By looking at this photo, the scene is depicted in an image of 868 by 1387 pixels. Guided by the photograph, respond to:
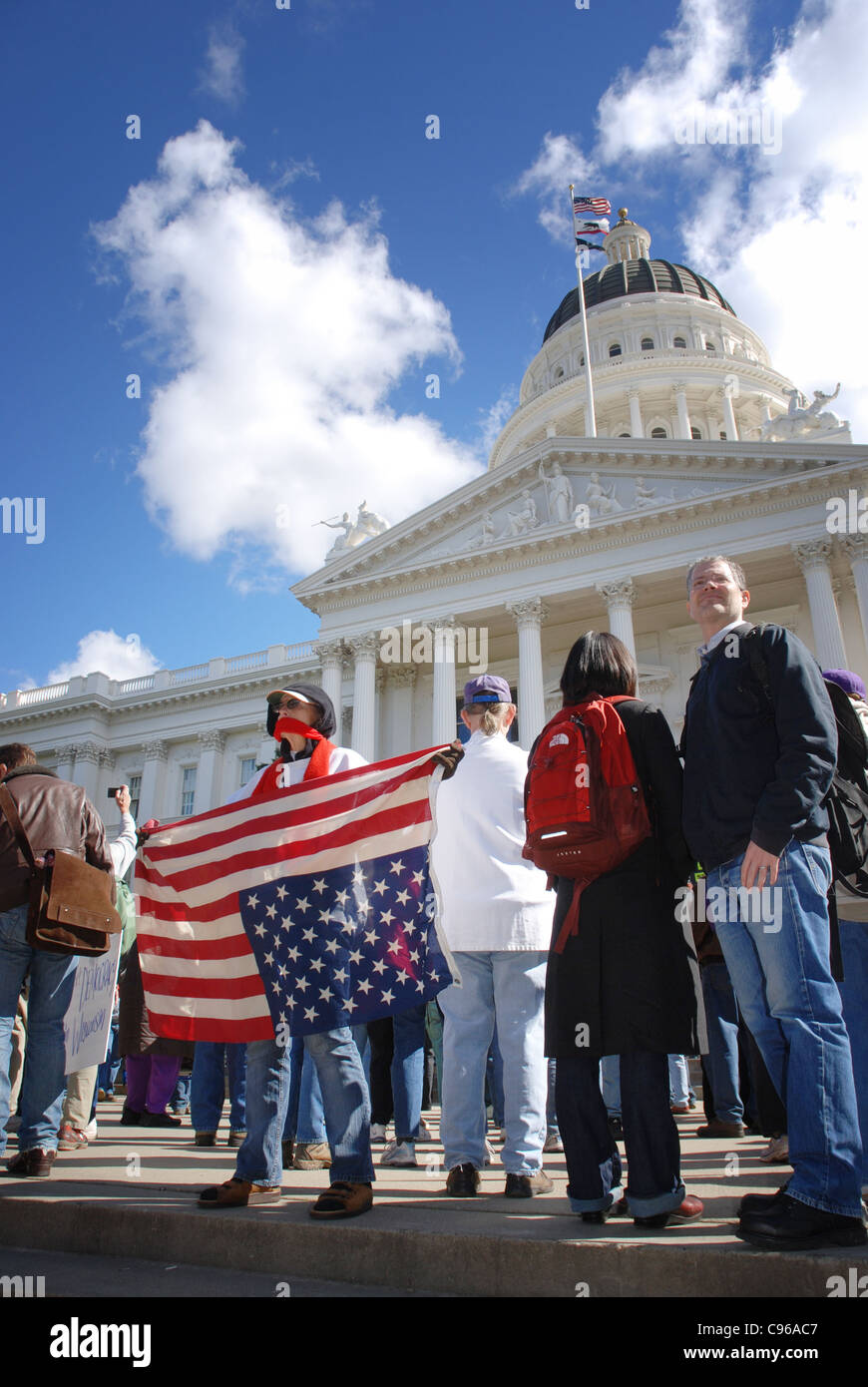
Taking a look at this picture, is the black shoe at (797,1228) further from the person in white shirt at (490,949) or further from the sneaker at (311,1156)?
the sneaker at (311,1156)

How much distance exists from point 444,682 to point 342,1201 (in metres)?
25.5

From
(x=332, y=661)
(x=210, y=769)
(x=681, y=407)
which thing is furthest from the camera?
(x=681, y=407)

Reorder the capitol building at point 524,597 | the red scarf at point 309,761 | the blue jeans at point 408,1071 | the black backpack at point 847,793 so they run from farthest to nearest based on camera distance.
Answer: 1. the capitol building at point 524,597
2. the blue jeans at point 408,1071
3. the red scarf at point 309,761
4. the black backpack at point 847,793

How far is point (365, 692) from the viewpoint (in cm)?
3009

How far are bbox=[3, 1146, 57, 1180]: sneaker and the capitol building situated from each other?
21.6 metres

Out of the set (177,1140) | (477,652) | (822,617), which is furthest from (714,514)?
(177,1140)

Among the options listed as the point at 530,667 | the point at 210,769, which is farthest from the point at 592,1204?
the point at 210,769

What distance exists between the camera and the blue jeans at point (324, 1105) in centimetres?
356

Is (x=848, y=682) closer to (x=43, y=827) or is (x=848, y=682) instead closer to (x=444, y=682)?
(x=43, y=827)

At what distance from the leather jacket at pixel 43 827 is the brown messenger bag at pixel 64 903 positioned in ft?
0.16

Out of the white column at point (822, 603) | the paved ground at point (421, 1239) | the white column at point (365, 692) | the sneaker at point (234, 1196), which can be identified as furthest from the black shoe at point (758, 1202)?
the white column at point (365, 692)
